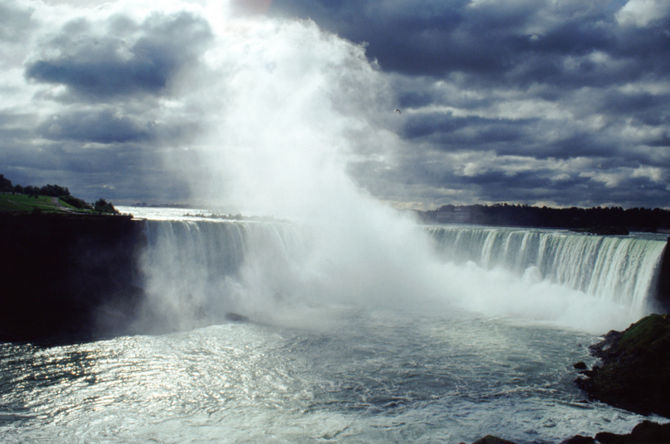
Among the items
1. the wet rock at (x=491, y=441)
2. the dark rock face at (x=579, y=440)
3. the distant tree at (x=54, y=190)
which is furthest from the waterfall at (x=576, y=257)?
the distant tree at (x=54, y=190)

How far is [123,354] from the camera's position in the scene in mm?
15797

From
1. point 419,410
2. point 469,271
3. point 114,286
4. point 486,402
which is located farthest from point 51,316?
point 469,271

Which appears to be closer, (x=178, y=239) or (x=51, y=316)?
(x=51, y=316)

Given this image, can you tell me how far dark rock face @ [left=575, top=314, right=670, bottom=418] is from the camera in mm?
12102

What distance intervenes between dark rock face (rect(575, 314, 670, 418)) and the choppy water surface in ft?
2.29

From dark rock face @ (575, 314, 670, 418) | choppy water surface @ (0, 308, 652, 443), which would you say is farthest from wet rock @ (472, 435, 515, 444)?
dark rock face @ (575, 314, 670, 418)

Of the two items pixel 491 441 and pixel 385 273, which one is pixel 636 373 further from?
pixel 385 273

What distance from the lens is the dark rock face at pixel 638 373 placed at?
12.1 m

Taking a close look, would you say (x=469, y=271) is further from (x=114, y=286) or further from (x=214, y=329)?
(x=114, y=286)

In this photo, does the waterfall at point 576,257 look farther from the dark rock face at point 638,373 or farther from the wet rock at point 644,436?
the wet rock at point 644,436

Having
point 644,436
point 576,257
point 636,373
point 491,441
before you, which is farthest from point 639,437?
point 576,257

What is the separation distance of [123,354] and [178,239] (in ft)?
38.7

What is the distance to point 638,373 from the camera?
13.0m

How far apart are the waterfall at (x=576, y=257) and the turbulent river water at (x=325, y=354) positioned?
0.10m
